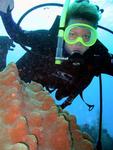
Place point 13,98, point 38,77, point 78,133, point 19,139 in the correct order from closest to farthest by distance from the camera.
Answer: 1. point 19,139
2. point 13,98
3. point 78,133
4. point 38,77

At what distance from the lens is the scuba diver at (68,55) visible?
3.94 m

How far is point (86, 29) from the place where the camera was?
4227mm

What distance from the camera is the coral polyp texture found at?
→ 1.94m

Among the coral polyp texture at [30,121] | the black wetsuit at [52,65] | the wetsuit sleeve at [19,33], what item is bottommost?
the coral polyp texture at [30,121]

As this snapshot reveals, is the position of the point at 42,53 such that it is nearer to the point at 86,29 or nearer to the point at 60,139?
the point at 86,29

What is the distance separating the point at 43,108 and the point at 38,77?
150 cm

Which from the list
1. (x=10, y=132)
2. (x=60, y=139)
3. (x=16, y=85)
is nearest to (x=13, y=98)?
(x=16, y=85)

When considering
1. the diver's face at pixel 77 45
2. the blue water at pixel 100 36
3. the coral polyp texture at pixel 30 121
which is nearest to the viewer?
the coral polyp texture at pixel 30 121

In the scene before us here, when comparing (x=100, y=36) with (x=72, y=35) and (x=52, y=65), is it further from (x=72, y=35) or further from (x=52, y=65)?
(x=52, y=65)

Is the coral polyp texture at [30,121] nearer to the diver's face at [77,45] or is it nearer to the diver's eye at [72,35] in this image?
the diver's face at [77,45]

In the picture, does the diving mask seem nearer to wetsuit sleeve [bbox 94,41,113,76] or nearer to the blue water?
wetsuit sleeve [bbox 94,41,113,76]

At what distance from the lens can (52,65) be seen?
13.0 feet

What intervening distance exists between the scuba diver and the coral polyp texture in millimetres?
1196

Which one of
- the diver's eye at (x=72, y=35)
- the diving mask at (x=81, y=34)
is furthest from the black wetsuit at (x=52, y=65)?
the diver's eye at (x=72, y=35)
